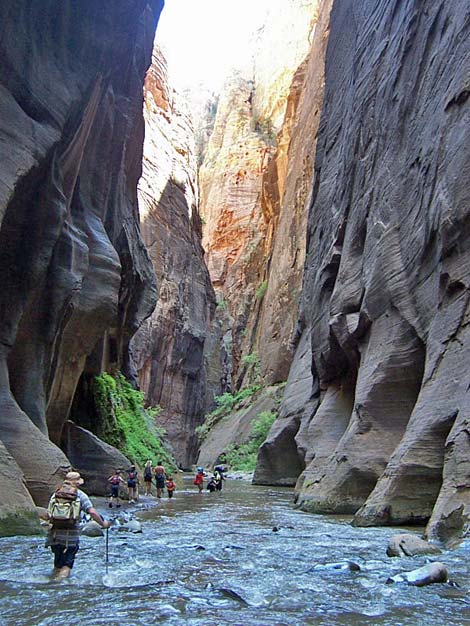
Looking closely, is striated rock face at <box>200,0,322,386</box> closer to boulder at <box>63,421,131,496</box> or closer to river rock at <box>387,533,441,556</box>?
boulder at <box>63,421,131,496</box>

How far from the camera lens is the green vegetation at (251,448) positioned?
3641 centimetres

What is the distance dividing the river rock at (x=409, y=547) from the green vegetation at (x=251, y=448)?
2759cm

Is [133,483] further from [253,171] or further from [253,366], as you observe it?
[253,171]

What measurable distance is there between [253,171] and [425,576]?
7294 cm

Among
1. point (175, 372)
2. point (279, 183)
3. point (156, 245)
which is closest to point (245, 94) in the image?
point (279, 183)

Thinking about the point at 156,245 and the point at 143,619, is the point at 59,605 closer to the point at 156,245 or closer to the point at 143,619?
the point at 143,619

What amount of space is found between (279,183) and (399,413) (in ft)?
158

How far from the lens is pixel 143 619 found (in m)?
5.01

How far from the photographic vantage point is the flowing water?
5129mm

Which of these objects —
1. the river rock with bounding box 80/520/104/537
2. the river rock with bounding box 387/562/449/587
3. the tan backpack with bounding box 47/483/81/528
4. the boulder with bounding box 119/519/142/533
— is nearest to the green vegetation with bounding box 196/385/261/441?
the boulder with bounding box 119/519/142/533

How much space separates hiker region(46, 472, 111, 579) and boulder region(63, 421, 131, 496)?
1163 centimetres

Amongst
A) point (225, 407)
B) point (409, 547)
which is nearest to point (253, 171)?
point (225, 407)

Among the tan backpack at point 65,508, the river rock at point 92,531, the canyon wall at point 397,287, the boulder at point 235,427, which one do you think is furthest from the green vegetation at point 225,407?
the tan backpack at point 65,508

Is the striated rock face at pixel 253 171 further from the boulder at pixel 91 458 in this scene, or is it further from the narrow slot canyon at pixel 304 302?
the boulder at pixel 91 458
